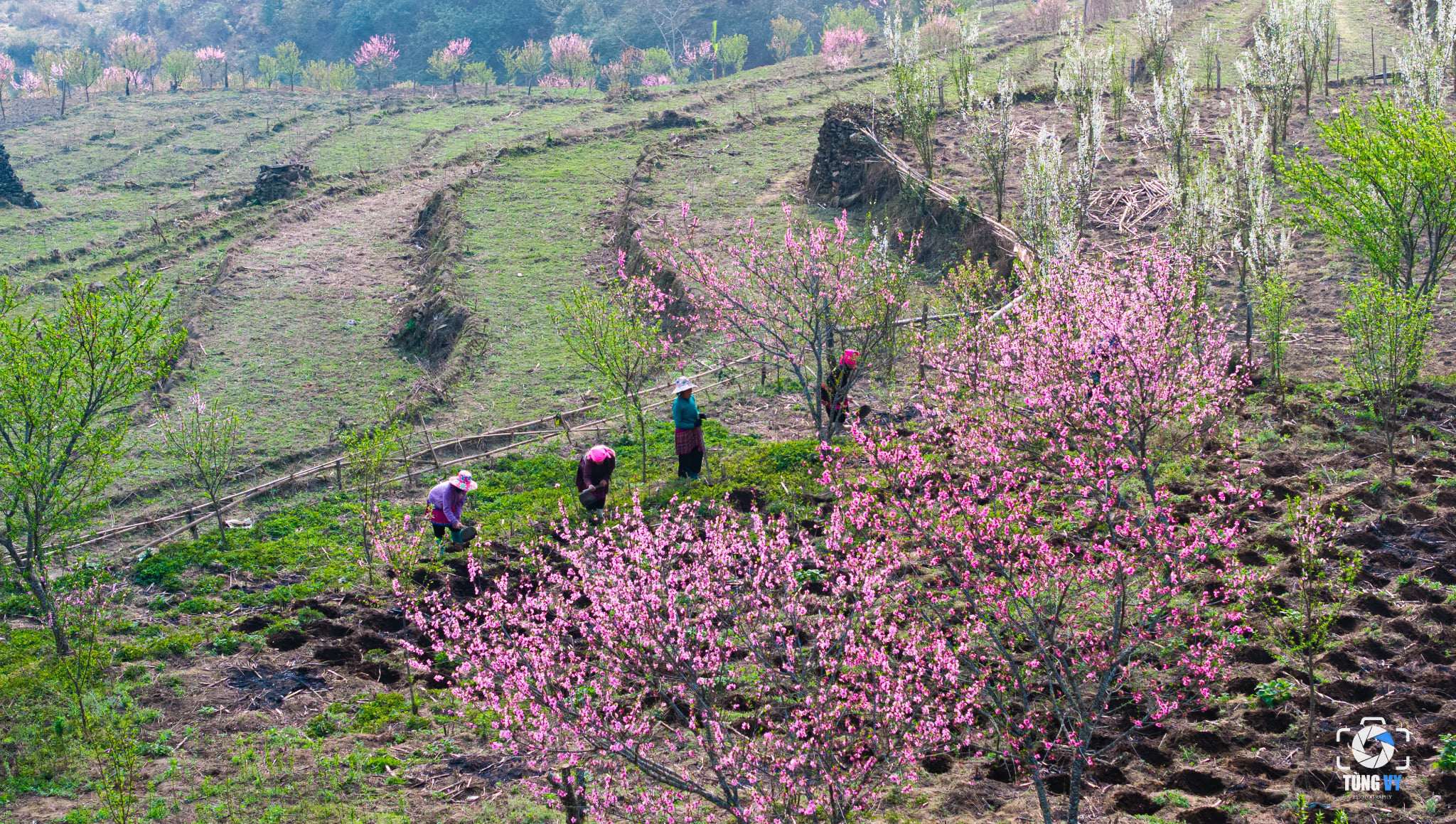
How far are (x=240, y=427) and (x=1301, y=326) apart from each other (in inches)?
791

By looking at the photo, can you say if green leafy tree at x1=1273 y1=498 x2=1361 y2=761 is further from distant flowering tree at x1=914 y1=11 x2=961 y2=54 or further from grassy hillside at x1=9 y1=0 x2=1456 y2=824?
distant flowering tree at x1=914 y1=11 x2=961 y2=54

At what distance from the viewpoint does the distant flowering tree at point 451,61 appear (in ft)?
232

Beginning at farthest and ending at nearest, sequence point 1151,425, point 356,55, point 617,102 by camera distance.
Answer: point 356,55
point 617,102
point 1151,425

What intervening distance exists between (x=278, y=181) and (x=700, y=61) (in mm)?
41268

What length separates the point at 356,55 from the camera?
83250 millimetres

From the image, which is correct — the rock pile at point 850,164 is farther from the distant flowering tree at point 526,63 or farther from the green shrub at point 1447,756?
the distant flowering tree at point 526,63

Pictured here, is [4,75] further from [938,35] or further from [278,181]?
[938,35]

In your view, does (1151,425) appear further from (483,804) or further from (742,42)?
(742,42)

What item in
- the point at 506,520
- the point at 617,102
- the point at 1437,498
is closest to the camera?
the point at 1437,498

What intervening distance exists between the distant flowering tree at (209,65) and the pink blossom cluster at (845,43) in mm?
36417

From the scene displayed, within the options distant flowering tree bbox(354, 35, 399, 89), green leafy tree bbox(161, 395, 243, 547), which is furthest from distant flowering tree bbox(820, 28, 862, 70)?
green leafy tree bbox(161, 395, 243, 547)

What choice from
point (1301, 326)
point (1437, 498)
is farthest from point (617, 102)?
point (1437, 498)

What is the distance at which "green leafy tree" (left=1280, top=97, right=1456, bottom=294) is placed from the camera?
16.1 meters

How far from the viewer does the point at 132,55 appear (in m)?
66.3
